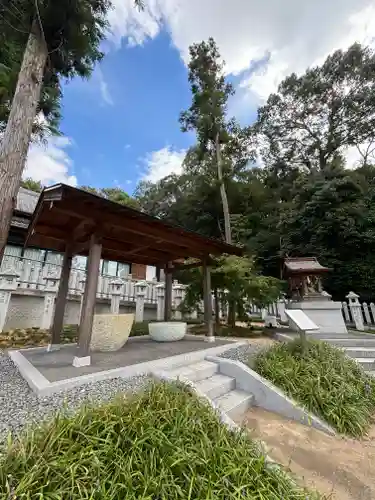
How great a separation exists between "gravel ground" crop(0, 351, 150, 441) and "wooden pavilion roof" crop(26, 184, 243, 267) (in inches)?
84.6

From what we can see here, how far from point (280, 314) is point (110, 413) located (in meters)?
8.73

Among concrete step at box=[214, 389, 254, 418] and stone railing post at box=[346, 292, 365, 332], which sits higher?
stone railing post at box=[346, 292, 365, 332]

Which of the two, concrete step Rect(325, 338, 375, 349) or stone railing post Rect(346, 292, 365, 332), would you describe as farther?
stone railing post Rect(346, 292, 365, 332)

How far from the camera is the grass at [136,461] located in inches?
54.2

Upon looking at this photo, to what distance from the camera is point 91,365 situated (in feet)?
11.1

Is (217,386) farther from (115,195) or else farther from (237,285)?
(115,195)

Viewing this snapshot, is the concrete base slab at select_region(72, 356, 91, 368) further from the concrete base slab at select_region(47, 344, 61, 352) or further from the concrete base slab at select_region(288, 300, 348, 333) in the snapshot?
the concrete base slab at select_region(288, 300, 348, 333)

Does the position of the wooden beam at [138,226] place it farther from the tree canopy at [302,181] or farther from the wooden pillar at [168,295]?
the tree canopy at [302,181]

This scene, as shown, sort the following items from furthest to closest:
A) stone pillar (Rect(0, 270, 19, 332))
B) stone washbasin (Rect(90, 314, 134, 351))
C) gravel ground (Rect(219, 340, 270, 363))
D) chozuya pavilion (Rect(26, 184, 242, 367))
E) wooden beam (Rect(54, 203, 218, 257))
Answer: stone pillar (Rect(0, 270, 19, 332)), stone washbasin (Rect(90, 314, 134, 351)), gravel ground (Rect(219, 340, 270, 363)), wooden beam (Rect(54, 203, 218, 257)), chozuya pavilion (Rect(26, 184, 242, 367))

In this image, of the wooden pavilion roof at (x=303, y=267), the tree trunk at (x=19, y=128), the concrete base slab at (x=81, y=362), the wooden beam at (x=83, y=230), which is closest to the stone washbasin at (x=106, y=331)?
the concrete base slab at (x=81, y=362)

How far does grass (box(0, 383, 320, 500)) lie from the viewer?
4.51ft

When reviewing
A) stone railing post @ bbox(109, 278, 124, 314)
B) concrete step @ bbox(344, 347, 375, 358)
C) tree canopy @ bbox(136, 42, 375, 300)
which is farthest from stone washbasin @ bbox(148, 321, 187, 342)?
tree canopy @ bbox(136, 42, 375, 300)

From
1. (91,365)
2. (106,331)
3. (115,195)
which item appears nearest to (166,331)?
(106,331)

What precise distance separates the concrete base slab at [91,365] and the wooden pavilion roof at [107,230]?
193 centimetres
